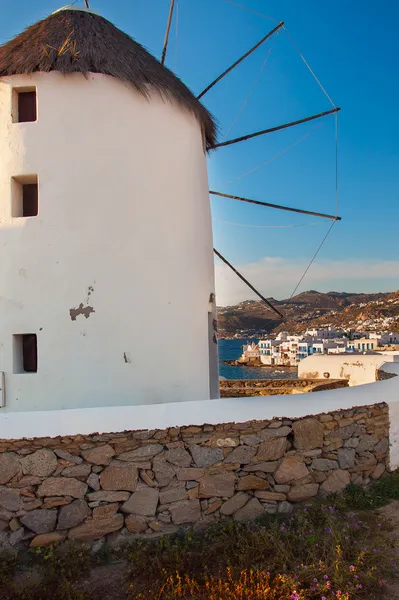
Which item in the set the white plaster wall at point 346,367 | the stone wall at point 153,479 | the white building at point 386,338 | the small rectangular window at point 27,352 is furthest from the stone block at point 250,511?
the white building at point 386,338

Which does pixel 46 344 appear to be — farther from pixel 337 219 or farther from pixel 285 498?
pixel 337 219

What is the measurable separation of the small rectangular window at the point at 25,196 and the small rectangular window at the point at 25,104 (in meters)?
0.85

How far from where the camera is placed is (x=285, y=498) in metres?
4.66

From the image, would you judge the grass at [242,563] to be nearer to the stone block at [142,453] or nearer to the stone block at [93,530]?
the stone block at [93,530]

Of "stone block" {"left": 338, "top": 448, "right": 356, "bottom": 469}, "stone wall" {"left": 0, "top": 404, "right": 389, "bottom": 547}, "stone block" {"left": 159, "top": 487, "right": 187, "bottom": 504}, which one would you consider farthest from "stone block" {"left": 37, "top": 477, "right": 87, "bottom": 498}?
"stone block" {"left": 338, "top": 448, "right": 356, "bottom": 469}

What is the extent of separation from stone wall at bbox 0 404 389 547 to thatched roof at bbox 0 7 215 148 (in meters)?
4.56

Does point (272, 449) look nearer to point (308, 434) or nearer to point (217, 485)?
point (308, 434)

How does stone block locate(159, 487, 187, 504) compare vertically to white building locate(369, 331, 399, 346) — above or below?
above

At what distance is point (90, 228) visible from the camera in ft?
19.1

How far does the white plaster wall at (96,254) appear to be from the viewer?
5641 millimetres

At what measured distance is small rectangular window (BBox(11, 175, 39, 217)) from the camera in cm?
603

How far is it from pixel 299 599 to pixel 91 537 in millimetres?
1960

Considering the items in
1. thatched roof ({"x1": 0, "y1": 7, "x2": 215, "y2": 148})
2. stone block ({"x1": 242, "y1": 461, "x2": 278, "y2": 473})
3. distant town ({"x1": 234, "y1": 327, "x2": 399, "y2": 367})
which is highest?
thatched roof ({"x1": 0, "y1": 7, "x2": 215, "y2": 148})

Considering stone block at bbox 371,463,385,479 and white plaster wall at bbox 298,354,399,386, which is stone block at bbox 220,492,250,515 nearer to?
stone block at bbox 371,463,385,479
